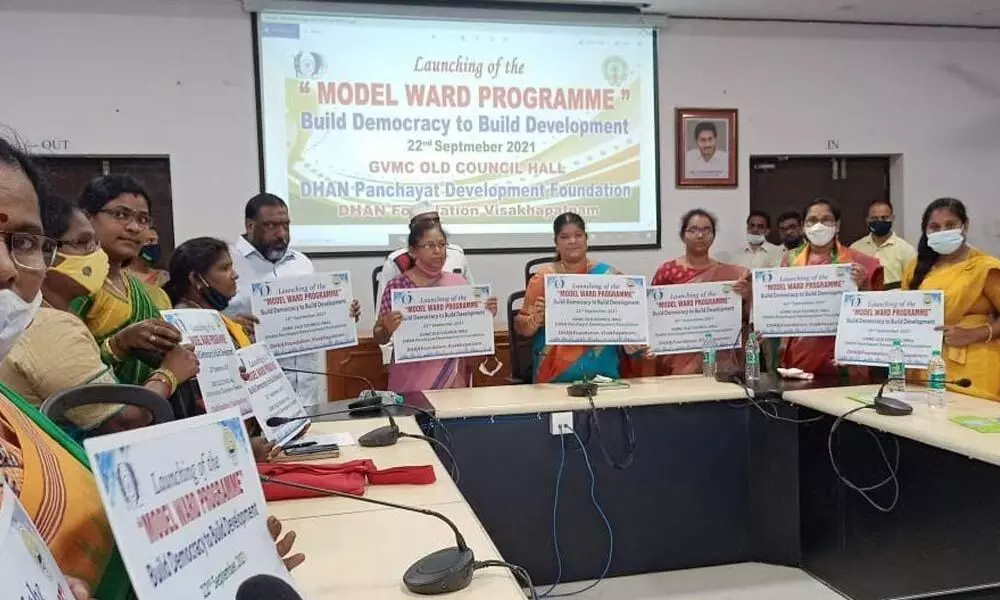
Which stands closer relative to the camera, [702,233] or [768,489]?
[768,489]

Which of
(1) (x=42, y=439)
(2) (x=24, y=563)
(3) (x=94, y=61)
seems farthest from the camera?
(3) (x=94, y=61)

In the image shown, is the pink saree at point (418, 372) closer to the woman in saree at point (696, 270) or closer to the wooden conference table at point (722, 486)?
the wooden conference table at point (722, 486)

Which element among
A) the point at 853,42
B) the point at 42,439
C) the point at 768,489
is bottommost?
the point at 768,489

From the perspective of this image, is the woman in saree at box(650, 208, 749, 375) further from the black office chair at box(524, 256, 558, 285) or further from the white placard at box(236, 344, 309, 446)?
the white placard at box(236, 344, 309, 446)

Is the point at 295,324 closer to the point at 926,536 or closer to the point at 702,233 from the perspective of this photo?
the point at 702,233

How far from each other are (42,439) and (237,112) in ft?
13.4

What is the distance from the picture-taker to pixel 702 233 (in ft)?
11.1

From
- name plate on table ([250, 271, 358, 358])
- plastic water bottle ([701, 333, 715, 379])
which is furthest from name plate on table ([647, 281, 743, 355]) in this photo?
name plate on table ([250, 271, 358, 358])

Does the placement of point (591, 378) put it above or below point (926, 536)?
above

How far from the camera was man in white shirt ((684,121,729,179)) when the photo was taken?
5230 millimetres

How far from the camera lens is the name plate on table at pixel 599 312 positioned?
10.1ft

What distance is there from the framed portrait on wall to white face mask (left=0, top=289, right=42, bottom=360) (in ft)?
15.7

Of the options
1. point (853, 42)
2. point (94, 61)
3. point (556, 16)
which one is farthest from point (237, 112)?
point (853, 42)

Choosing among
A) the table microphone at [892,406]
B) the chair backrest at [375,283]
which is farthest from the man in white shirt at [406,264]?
the table microphone at [892,406]
